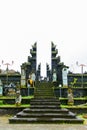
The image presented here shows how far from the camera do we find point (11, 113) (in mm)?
22531

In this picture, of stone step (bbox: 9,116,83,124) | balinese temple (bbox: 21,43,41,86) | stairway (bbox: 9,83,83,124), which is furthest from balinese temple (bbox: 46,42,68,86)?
stone step (bbox: 9,116,83,124)

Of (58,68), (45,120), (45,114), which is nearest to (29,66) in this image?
(58,68)

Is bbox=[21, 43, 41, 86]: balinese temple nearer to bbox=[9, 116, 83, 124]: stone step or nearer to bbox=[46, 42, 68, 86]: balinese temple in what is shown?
bbox=[46, 42, 68, 86]: balinese temple

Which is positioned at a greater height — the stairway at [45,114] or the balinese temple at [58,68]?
the balinese temple at [58,68]

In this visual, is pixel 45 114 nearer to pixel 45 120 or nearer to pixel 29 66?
pixel 45 120

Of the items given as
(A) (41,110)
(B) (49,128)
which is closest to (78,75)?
(A) (41,110)

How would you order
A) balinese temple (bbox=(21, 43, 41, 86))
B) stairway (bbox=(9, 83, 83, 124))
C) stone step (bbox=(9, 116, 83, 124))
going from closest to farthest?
stone step (bbox=(9, 116, 83, 124)), stairway (bbox=(9, 83, 83, 124)), balinese temple (bbox=(21, 43, 41, 86))

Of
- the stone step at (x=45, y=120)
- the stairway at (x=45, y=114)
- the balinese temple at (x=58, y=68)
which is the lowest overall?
the stone step at (x=45, y=120)

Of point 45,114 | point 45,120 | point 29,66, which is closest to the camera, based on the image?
point 45,120

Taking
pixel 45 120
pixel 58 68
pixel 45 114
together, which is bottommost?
pixel 45 120

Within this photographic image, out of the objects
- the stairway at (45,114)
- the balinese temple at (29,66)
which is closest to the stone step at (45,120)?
the stairway at (45,114)

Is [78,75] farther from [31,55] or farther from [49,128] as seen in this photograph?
[49,128]

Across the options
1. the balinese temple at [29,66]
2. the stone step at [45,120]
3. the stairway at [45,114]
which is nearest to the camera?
the stone step at [45,120]

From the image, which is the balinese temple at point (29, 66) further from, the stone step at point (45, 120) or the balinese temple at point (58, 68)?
the stone step at point (45, 120)
